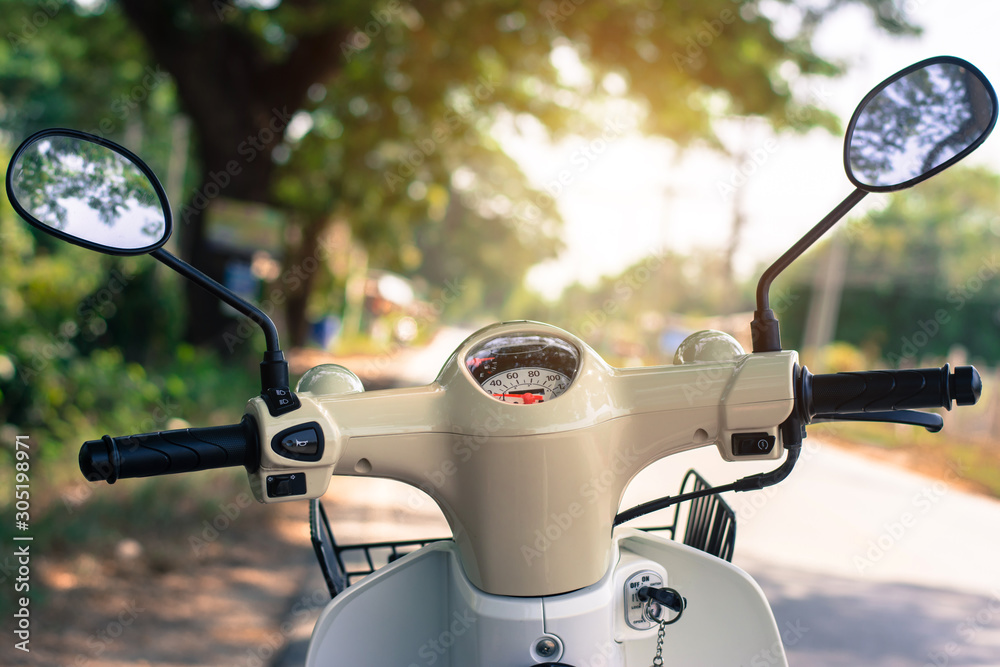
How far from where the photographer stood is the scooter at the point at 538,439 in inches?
42.8

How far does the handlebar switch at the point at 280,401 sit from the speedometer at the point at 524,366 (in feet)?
0.83

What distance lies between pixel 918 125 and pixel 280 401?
44.4 inches

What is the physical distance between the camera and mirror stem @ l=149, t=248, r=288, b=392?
1105mm

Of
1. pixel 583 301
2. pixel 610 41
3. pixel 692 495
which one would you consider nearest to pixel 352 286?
pixel 610 41

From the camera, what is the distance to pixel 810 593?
443cm

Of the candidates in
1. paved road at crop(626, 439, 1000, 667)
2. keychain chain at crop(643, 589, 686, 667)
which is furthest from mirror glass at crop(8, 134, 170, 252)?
paved road at crop(626, 439, 1000, 667)

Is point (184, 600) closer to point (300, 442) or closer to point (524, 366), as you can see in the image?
point (300, 442)

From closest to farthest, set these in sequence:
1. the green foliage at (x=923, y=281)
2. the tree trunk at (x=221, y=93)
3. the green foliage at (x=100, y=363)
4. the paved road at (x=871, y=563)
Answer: the paved road at (x=871, y=563) → the green foliage at (x=100, y=363) → the tree trunk at (x=221, y=93) → the green foliage at (x=923, y=281)

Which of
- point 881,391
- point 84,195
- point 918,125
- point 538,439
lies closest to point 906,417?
point 881,391

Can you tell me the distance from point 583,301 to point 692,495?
6325 cm

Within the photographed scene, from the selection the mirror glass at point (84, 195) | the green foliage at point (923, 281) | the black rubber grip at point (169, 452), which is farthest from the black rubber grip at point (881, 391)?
the green foliage at point (923, 281)

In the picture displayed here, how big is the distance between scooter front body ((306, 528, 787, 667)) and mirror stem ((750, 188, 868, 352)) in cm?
36

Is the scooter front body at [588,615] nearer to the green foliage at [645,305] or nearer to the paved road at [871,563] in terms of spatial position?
the paved road at [871,563]

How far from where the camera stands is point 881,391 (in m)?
1.19
